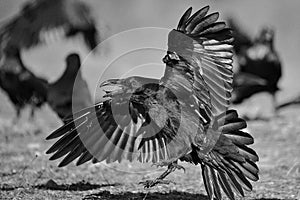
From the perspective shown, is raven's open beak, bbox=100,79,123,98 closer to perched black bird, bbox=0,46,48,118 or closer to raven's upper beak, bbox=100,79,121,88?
raven's upper beak, bbox=100,79,121,88

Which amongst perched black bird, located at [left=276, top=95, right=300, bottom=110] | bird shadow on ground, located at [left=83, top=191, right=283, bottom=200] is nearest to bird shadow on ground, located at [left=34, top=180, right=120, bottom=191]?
bird shadow on ground, located at [left=83, top=191, right=283, bottom=200]

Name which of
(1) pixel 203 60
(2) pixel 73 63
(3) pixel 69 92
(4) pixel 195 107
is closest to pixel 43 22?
(2) pixel 73 63

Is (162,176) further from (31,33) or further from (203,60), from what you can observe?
(31,33)

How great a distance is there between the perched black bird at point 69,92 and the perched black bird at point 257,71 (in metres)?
4.31

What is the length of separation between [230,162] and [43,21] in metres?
7.15

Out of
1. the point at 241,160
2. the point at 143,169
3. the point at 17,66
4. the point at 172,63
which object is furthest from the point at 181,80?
the point at 17,66

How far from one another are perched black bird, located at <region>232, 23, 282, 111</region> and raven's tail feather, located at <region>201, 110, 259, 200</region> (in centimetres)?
795

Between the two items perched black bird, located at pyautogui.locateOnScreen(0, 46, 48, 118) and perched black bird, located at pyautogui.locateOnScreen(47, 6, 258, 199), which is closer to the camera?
perched black bird, located at pyautogui.locateOnScreen(47, 6, 258, 199)

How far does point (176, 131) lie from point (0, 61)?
24.9 ft

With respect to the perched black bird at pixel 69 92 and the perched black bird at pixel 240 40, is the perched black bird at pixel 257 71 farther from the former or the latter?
the perched black bird at pixel 69 92

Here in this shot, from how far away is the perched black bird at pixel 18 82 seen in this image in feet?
37.1

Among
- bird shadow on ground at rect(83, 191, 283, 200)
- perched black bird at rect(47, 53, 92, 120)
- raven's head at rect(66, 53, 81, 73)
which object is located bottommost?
bird shadow on ground at rect(83, 191, 283, 200)

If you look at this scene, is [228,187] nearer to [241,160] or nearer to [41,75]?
[241,160]

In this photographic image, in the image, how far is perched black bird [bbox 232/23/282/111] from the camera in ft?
42.4
